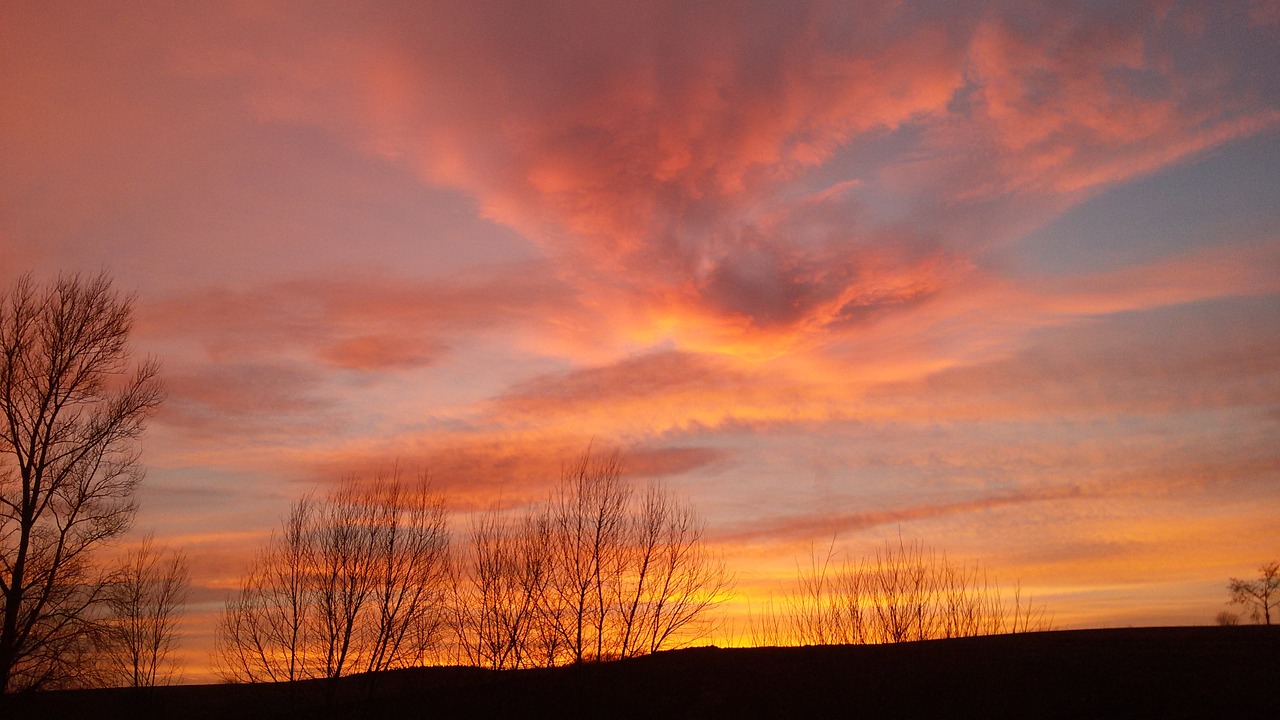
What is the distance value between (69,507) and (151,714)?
1825cm

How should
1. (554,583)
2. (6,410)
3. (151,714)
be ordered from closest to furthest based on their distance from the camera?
(6,410)
(554,583)
(151,714)

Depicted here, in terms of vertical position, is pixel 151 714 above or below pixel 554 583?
below

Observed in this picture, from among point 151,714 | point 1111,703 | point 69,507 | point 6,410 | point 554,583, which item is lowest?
point 151,714

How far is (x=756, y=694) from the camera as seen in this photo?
2589 centimetres

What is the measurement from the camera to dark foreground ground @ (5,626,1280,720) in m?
21.8

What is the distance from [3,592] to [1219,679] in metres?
32.0

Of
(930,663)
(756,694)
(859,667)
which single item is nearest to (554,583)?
(756,694)

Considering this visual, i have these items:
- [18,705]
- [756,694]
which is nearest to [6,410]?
[18,705]

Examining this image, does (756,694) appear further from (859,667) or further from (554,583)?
(554,583)

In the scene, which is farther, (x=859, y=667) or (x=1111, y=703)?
(x=859, y=667)

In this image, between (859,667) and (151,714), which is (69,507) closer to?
(151,714)

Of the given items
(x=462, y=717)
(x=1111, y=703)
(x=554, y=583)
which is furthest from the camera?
(x=554, y=583)

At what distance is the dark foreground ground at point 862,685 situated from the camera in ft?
71.4

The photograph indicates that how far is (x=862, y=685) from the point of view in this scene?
25391 millimetres
